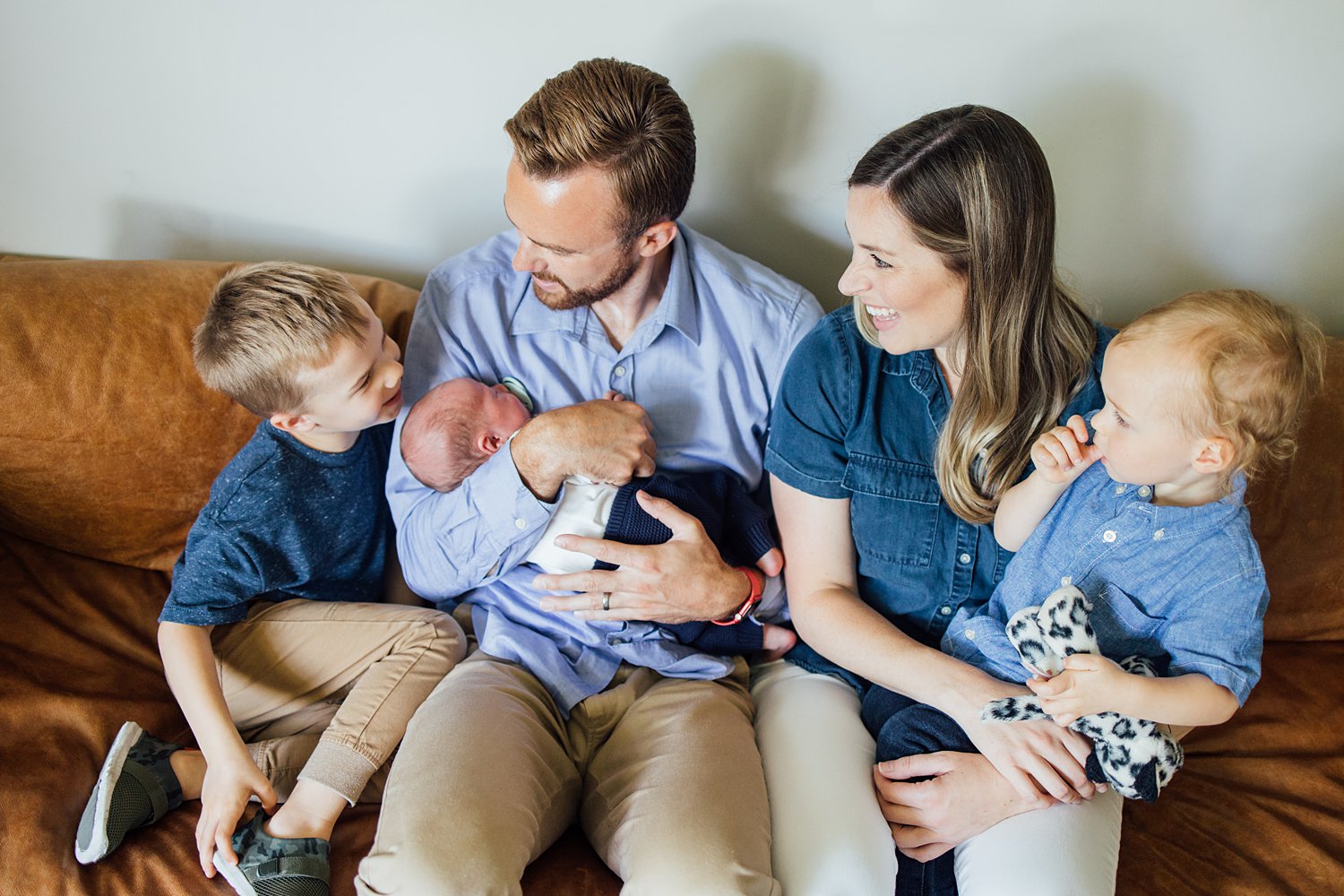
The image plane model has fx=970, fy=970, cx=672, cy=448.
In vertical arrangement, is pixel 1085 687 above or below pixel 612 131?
below

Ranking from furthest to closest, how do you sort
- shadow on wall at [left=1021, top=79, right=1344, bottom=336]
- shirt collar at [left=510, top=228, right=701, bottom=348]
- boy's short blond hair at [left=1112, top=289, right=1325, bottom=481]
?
1. shadow on wall at [left=1021, top=79, right=1344, bottom=336]
2. shirt collar at [left=510, top=228, right=701, bottom=348]
3. boy's short blond hair at [left=1112, top=289, right=1325, bottom=481]

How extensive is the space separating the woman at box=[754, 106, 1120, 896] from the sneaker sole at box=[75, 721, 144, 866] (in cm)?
104

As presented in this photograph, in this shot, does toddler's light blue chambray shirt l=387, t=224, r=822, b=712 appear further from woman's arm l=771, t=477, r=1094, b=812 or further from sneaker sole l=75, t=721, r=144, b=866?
sneaker sole l=75, t=721, r=144, b=866

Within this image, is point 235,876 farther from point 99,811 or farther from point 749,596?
point 749,596

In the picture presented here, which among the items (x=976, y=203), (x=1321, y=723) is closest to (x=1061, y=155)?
(x=976, y=203)

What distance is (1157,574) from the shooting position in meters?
1.44

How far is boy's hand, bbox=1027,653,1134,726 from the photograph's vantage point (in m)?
1.32

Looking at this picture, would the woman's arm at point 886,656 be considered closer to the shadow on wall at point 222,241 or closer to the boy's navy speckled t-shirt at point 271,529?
the boy's navy speckled t-shirt at point 271,529

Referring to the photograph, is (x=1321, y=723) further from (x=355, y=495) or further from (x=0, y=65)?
(x=0, y=65)

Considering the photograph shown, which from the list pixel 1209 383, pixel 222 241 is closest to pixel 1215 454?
pixel 1209 383

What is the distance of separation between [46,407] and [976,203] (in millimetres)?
1651

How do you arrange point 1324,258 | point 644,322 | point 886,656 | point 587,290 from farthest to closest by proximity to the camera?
point 1324,258 < point 644,322 < point 587,290 < point 886,656

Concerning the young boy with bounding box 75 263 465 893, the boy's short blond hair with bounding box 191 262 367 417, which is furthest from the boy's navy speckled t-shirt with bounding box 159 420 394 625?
the boy's short blond hair with bounding box 191 262 367 417

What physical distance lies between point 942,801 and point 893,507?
18.8 inches
